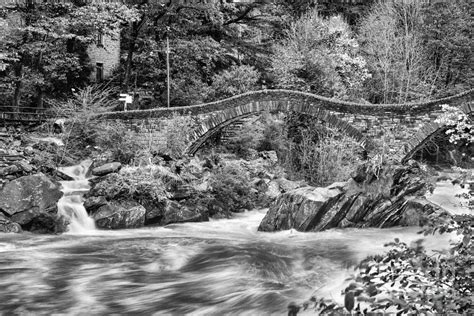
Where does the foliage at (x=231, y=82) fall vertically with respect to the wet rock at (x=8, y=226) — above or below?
above

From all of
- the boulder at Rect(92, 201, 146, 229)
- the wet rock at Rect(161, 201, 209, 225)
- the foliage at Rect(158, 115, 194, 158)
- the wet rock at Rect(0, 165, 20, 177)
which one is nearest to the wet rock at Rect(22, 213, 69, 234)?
the boulder at Rect(92, 201, 146, 229)

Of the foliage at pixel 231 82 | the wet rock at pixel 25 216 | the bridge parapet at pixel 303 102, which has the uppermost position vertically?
the foliage at pixel 231 82

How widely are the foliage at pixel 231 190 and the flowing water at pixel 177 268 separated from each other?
1.82m

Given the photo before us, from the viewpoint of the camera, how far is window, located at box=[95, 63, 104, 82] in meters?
30.6

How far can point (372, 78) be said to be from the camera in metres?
29.1

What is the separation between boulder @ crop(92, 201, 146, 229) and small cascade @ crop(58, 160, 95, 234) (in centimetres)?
30

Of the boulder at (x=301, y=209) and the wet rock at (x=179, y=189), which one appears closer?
the boulder at (x=301, y=209)

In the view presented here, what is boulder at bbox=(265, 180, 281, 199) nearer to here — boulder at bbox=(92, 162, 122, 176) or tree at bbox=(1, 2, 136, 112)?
boulder at bbox=(92, 162, 122, 176)

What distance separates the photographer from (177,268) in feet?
31.0

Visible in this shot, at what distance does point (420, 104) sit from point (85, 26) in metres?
15.9

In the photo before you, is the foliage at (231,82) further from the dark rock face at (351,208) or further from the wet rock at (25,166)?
the dark rock face at (351,208)

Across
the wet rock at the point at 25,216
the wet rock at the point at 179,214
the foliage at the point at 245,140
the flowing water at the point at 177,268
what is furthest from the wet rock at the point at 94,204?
the foliage at the point at 245,140

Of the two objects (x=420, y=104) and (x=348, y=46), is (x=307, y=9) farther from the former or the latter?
(x=420, y=104)

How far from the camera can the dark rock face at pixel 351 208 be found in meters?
12.4
